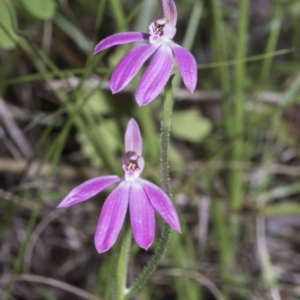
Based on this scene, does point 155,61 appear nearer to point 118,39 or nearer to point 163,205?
point 118,39

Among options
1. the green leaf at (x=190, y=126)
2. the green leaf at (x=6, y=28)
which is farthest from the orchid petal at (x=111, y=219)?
the green leaf at (x=190, y=126)

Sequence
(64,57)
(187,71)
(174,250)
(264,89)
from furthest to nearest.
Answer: (64,57) → (264,89) → (174,250) → (187,71)

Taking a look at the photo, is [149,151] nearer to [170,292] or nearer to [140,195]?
[170,292]

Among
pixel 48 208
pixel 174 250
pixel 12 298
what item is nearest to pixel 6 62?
pixel 48 208

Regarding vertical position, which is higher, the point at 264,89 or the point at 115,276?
the point at 264,89

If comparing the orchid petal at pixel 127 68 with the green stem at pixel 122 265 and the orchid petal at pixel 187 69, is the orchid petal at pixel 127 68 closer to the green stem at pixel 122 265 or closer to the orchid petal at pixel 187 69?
the orchid petal at pixel 187 69

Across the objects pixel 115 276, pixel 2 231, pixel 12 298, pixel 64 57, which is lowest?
pixel 115 276

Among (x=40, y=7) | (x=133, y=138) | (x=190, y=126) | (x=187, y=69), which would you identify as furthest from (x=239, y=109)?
(x=187, y=69)
